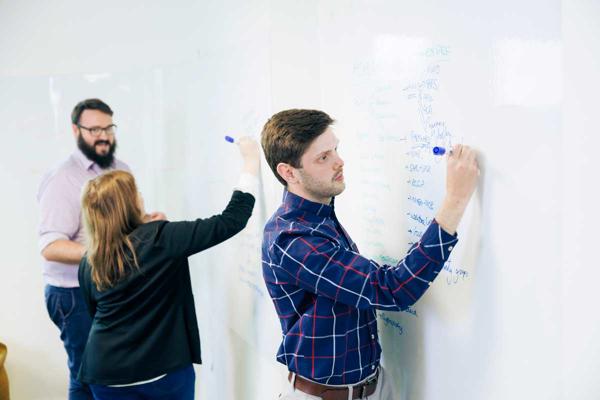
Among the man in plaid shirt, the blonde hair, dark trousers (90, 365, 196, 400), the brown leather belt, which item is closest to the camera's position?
the man in plaid shirt

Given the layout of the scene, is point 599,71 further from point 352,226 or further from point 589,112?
point 352,226

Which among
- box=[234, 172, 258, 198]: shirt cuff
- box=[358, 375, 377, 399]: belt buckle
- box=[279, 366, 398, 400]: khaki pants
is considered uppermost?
box=[234, 172, 258, 198]: shirt cuff

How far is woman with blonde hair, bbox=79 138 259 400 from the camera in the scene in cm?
181

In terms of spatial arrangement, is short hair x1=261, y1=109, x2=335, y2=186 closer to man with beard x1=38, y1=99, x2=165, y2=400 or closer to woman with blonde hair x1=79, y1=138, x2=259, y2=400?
woman with blonde hair x1=79, y1=138, x2=259, y2=400

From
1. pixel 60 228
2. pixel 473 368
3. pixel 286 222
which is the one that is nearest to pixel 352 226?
pixel 286 222

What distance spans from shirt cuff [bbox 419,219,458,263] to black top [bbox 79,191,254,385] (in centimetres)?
91

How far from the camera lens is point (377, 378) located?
4.65 feet

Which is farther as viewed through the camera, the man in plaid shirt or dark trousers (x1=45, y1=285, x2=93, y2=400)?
dark trousers (x1=45, y1=285, x2=93, y2=400)

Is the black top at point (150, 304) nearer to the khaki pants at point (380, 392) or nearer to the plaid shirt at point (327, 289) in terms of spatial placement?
the plaid shirt at point (327, 289)

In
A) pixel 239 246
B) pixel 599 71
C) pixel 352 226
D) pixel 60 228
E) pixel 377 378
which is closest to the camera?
pixel 599 71

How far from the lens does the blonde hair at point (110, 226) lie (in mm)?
1799

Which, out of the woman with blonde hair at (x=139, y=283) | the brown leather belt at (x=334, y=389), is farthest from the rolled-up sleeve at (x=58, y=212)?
the brown leather belt at (x=334, y=389)

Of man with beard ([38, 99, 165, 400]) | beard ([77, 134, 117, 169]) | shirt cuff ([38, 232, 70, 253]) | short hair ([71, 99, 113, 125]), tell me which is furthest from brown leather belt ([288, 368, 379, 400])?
short hair ([71, 99, 113, 125])

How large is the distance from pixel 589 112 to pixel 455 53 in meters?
0.38
